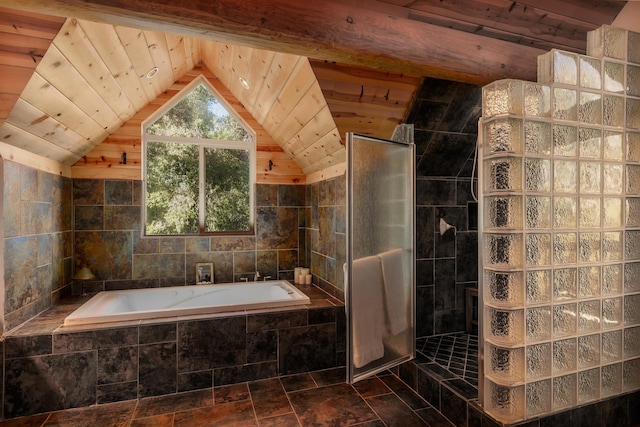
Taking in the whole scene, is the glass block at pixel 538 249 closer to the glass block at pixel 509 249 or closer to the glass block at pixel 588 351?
the glass block at pixel 509 249

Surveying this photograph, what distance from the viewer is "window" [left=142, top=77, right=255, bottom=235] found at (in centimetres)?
355

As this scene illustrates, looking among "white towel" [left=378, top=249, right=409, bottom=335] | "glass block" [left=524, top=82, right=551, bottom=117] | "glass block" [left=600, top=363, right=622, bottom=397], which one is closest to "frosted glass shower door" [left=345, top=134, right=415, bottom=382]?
"white towel" [left=378, top=249, right=409, bottom=335]

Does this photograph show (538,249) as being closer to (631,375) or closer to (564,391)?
(564,391)

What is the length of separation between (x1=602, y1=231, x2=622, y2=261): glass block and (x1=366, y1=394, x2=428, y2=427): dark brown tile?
1.43 m

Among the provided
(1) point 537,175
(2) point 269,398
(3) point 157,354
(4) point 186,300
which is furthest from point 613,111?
(4) point 186,300

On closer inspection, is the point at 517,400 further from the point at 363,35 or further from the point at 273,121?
the point at 273,121

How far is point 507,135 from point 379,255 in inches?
41.4

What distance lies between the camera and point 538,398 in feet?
5.85

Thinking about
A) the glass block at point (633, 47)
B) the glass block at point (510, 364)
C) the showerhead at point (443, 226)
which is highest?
the glass block at point (633, 47)

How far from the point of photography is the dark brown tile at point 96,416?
209 cm

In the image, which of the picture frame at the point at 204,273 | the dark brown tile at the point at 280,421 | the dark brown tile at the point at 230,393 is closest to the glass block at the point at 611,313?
the dark brown tile at the point at 280,421

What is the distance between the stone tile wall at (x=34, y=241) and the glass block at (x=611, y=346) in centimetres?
361

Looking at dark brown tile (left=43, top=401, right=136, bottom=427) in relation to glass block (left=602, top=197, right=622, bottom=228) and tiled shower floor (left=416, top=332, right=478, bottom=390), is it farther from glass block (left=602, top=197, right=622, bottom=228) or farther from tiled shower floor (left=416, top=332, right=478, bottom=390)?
glass block (left=602, top=197, right=622, bottom=228)

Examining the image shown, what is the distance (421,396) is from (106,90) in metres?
3.15
